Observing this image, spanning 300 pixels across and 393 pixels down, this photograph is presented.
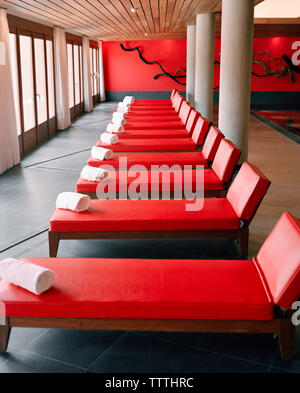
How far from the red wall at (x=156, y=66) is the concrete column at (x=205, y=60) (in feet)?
23.2

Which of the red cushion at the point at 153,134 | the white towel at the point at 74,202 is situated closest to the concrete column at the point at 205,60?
the red cushion at the point at 153,134

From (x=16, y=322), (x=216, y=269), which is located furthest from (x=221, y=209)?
(x=16, y=322)

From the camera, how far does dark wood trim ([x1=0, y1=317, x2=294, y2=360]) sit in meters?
2.61

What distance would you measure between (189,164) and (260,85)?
13.8 m

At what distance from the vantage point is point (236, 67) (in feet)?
22.3

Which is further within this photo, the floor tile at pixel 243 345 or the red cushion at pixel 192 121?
the red cushion at pixel 192 121

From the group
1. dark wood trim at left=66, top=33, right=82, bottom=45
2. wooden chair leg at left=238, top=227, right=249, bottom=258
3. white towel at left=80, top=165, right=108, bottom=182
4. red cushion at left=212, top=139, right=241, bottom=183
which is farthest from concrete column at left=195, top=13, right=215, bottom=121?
wooden chair leg at left=238, top=227, right=249, bottom=258

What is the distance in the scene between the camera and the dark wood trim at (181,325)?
2611mm

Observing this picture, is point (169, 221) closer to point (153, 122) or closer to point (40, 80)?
point (153, 122)

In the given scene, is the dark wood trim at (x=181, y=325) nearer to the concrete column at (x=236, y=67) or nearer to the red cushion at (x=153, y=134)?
the concrete column at (x=236, y=67)

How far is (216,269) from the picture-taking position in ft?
9.88

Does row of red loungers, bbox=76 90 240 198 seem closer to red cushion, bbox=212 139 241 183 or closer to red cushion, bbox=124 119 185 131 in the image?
red cushion, bbox=212 139 241 183

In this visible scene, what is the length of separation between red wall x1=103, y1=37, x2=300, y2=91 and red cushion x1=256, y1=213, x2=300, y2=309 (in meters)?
16.2

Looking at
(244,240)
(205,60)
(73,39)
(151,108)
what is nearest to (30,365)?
(244,240)
